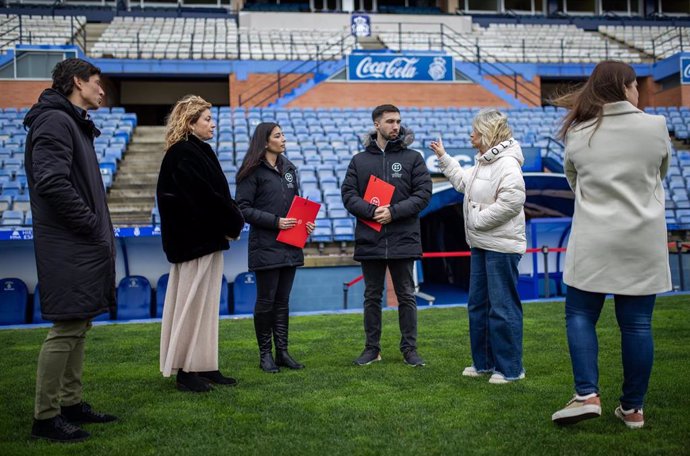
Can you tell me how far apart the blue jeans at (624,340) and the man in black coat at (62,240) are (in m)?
2.50

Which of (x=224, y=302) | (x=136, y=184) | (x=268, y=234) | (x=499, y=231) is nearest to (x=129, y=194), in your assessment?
(x=136, y=184)

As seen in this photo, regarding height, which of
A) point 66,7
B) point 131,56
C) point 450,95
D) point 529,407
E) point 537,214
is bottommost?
point 529,407

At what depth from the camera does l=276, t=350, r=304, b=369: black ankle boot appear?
207 inches

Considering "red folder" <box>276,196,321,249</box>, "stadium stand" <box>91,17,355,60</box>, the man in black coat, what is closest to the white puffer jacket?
"red folder" <box>276,196,321,249</box>

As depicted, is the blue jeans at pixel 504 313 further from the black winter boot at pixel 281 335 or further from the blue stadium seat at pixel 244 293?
the blue stadium seat at pixel 244 293

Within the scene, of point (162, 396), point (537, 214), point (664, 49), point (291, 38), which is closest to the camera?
point (162, 396)

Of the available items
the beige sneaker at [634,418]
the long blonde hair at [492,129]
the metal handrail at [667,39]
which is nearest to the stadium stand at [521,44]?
the metal handrail at [667,39]

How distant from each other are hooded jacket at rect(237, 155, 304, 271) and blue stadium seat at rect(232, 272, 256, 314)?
5.04m

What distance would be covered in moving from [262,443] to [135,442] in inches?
25.9

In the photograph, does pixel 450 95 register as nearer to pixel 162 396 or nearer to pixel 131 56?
pixel 131 56

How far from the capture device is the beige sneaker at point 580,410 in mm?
3273

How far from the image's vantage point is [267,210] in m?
5.27

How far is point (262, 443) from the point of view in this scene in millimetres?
3334

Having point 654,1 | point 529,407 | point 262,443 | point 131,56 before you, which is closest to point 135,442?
point 262,443
